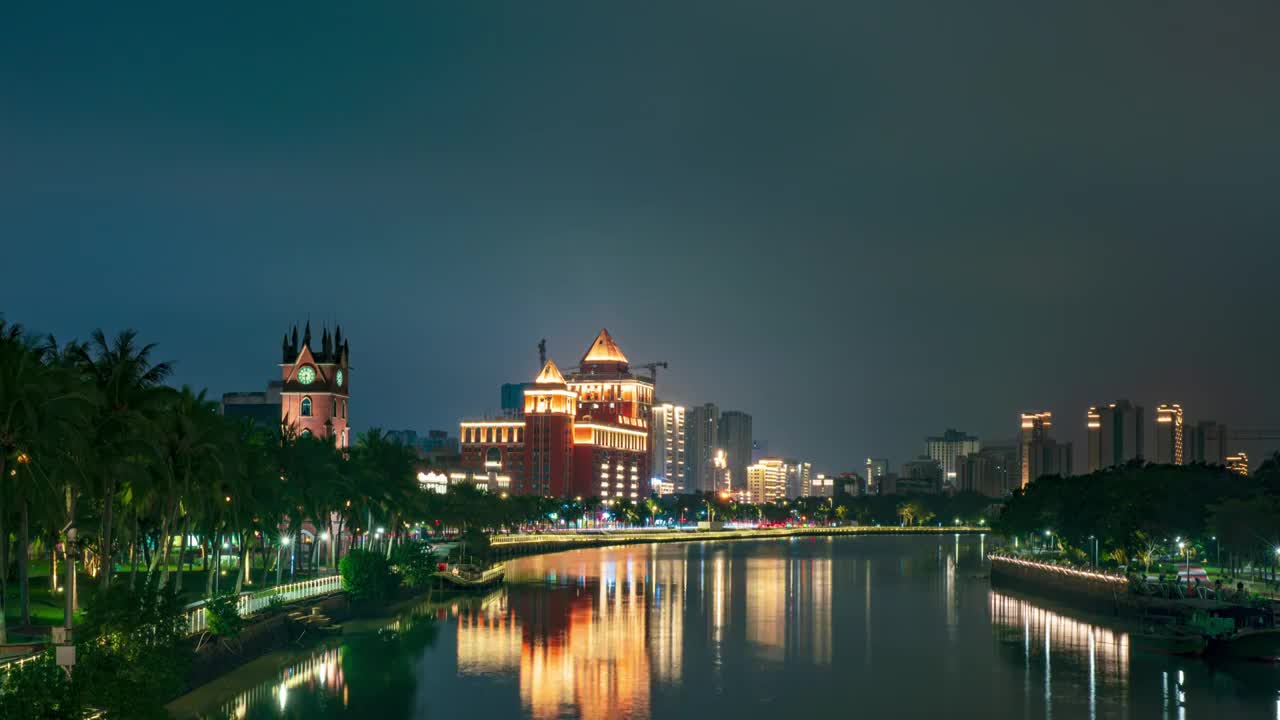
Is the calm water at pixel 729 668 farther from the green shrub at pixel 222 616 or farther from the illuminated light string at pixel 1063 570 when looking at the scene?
the illuminated light string at pixel 1063 570

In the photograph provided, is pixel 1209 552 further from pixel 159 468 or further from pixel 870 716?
pixel 159 468

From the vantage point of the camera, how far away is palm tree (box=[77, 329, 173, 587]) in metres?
58.3

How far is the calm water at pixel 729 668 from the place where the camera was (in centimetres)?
7150

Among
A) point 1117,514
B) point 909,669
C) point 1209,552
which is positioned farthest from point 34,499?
point 1209,552

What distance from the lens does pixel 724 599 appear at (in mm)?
140000

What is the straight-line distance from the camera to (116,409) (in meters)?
60.2

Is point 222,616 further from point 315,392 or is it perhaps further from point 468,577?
point 315,392

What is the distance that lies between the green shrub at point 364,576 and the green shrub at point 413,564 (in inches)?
445

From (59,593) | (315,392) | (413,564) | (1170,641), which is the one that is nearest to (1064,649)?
(1170,641)

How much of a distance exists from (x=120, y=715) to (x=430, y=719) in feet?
86.0

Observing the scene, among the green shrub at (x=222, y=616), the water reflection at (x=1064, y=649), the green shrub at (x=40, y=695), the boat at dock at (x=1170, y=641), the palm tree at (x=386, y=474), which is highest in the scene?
the palm tree at (x=386, y=474)

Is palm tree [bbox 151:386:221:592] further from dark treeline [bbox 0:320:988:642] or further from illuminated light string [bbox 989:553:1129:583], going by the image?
illuminated light string [bbox 989:553:1129:583]

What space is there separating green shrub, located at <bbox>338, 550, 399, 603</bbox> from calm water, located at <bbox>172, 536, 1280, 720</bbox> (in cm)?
304

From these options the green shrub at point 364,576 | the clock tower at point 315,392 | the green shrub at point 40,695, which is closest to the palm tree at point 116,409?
the green shrub at point 40,695
